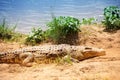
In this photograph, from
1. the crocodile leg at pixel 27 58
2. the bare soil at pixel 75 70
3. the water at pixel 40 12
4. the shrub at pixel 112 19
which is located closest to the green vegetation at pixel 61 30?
the shrub at pixel 112 19

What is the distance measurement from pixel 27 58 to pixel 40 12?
6944 mm

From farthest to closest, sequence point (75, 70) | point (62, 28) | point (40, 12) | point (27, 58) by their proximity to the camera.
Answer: point (40, 12), point (62, 28), point (27, 58), point (75, 70)

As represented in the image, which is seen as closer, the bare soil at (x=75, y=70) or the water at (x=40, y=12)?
the bare soil at (x=75, y=70)

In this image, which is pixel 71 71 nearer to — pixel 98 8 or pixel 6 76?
pixel 6 76

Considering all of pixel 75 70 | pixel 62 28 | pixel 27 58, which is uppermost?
pixel 62 28

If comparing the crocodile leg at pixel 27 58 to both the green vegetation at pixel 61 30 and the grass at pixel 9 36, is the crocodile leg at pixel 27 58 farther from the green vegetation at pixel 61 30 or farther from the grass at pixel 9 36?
the grass at pixel 9 36

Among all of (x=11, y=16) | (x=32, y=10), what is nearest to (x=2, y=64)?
(x=11, y=16)

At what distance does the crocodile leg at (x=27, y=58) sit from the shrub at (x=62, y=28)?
1.39 m

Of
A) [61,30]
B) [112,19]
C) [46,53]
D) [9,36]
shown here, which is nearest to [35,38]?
[61,30]

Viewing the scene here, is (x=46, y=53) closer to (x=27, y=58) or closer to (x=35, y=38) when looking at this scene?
(x=27, y=58)

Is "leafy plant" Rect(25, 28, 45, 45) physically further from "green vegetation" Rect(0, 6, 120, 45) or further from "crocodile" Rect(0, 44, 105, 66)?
"crocodile" Rect(0, 44, 105, 66)

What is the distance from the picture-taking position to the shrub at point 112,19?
866 centimetres

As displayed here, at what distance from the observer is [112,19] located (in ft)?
28.9

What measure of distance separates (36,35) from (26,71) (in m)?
2.52
